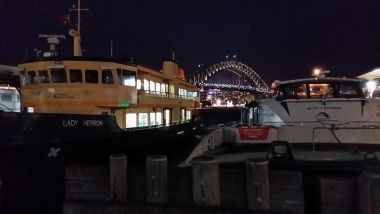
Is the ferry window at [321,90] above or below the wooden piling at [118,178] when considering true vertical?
above

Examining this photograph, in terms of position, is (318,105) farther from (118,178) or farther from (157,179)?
(118,178)

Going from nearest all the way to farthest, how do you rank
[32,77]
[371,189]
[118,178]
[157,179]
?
[371,189] → [157,179] → [118,178] → [32,77]

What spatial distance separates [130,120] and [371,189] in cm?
951

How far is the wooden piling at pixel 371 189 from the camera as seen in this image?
5125mm

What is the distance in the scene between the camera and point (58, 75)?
11961mm

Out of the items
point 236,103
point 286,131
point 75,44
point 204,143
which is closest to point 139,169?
point 204,143

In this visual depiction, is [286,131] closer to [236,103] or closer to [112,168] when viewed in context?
[112,168]

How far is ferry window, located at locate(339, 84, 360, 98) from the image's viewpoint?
9.50 m

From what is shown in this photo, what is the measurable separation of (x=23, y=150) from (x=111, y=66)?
169 inches

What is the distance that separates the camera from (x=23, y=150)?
8.74 m

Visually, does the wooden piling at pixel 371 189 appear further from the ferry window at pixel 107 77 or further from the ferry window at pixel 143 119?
the ferry window at pixel 143 119

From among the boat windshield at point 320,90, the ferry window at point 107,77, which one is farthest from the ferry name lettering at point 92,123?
the boat windshield at point 320,90

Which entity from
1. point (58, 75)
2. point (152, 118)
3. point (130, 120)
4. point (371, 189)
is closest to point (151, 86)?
point (152, 118)

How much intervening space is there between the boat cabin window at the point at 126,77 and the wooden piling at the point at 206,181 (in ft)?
21.4
